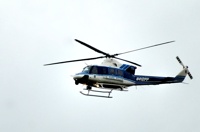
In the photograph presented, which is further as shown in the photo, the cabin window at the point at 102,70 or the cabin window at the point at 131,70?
the cabin window at the point at 131,70

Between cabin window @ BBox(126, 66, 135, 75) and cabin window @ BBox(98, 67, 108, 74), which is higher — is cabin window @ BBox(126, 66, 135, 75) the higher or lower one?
the higher one

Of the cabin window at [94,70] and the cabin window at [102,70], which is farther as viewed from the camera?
the cabin window at [102,70]

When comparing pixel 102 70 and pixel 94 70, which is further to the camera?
Result: pixel 102 70

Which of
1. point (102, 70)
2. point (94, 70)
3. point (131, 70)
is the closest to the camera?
point (94, 70)

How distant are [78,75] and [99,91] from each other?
4063 millimetres

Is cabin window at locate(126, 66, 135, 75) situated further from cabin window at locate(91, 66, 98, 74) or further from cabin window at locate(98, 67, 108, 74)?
cabin window at locate(91, 66, 98, 74)

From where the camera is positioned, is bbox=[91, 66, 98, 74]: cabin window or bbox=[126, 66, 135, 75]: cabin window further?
bbox=[126, 66, 135, 75]: cabin window

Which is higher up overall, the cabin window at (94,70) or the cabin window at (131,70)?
the cabin window at (131,70)

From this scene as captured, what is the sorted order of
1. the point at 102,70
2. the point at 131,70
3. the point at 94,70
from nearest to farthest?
the point at 94,70, the point at 102,70, the point at 131,70

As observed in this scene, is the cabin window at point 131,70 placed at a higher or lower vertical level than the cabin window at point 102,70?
higher

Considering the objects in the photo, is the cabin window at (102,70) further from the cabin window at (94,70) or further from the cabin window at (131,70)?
the cabin window at (131,70)

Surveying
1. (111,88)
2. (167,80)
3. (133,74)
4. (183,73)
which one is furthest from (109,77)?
(183,73)

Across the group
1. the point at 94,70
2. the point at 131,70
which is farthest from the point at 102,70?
the point at 131,70

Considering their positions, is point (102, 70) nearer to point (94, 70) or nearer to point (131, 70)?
point (94, 70)
